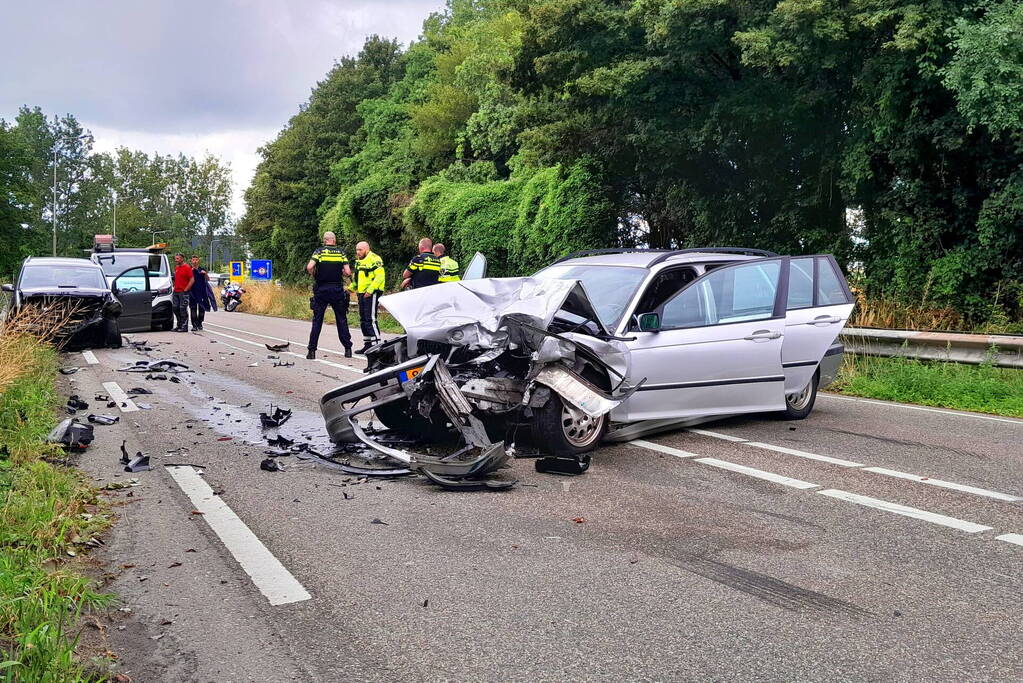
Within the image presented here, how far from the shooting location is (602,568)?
175 inches

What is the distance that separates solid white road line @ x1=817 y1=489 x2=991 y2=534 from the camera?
526 cm

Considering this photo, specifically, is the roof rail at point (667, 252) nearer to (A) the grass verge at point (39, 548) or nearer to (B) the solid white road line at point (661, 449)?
(B) the solid white road line at point (661, 449)

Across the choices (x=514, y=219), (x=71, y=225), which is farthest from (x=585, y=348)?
(x=71, y=225)

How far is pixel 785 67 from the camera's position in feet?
53.4

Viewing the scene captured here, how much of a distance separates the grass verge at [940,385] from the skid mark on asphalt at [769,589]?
22.4 feet

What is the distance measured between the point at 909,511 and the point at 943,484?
929 millimetres

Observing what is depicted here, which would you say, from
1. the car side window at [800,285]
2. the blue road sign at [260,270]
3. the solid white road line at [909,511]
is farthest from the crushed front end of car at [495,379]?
the blue road sign at [260,270]

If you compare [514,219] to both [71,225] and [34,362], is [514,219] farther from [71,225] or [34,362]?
[71,225]

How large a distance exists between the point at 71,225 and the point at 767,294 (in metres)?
126

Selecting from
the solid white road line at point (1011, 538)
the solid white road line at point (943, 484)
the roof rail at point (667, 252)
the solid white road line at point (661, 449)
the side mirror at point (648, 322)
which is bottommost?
the solid white road line at point (661, 449)

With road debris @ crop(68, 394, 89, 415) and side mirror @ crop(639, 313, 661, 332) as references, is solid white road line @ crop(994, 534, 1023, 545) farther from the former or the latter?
road debris @ crop(68, 394, 89, 415)

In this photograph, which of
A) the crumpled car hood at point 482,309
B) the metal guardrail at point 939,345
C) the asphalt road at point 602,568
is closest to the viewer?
the asphalt road at point 602,568

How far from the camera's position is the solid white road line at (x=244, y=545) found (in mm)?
4105

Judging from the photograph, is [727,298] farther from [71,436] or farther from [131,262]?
[131,262]
